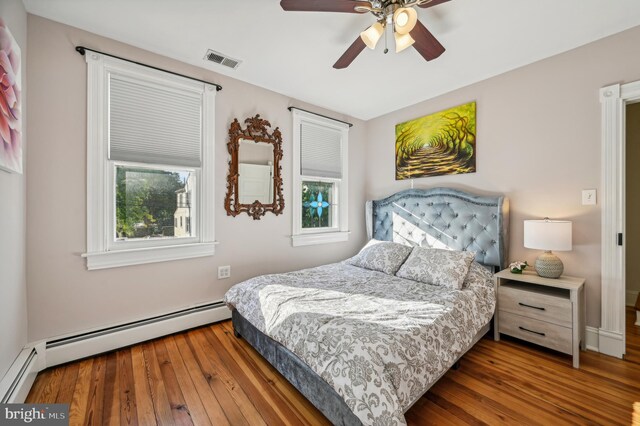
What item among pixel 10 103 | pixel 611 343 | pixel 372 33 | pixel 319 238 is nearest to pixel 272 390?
pixel 319 238

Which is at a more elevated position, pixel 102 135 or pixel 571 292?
pixel 102 135

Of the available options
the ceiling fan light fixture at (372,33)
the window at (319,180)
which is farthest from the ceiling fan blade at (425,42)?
the window at (319,180)

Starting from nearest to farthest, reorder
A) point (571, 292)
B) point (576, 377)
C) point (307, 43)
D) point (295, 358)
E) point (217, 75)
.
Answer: point (295, 358) → point (576, 377) → point (571, 292) → point (307, 43) → point (217, 75)

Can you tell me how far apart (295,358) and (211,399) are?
0.59 m

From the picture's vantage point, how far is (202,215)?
2.66 m

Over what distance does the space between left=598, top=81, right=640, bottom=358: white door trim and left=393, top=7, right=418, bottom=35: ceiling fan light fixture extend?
183cm

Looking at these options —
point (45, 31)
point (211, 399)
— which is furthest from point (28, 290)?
point (45, 31)

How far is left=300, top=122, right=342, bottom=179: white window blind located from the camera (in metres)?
3.46

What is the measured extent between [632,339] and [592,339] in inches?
20.6

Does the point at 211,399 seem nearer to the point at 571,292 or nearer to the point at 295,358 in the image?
the point at 295,358

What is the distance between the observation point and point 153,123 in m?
2.38

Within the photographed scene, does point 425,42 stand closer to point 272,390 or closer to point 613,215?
point 613,215

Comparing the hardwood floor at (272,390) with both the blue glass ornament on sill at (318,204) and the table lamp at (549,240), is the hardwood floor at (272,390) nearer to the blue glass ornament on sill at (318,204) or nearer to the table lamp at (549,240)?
the table lamp at (549,240)

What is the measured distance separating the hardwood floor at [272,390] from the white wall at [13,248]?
15.1 inches
